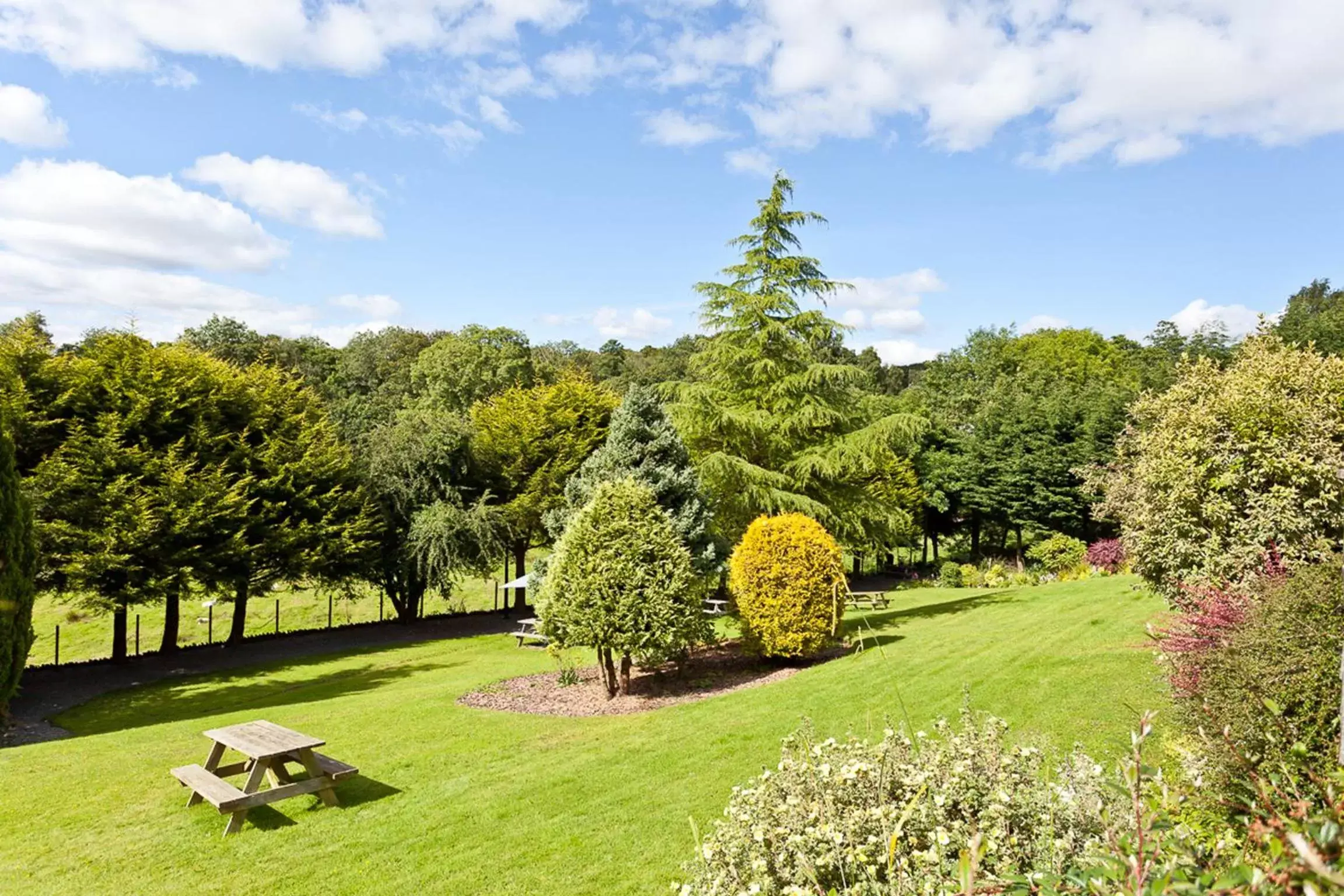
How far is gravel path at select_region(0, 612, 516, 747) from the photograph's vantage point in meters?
13.4

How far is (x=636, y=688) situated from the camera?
12.0 meters

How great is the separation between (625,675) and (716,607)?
6685 mm

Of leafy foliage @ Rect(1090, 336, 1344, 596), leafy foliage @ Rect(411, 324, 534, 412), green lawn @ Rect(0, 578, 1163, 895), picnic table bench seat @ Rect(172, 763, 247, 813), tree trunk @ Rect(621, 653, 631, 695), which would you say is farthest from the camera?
leafy foliage @ Rect(411, 324, 534, 412)

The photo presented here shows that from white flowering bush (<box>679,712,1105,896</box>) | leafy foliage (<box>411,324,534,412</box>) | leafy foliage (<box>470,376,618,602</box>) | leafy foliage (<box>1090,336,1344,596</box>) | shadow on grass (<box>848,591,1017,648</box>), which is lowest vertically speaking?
shadow on grass (<box>848,591,1017,648</box>)

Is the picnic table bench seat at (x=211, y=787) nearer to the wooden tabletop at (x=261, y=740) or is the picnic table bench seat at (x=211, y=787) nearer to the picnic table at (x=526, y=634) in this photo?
the wooden tabletop at (x=261, y=740)

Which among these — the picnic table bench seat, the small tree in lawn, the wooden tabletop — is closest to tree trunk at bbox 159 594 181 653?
the small tree in lawn

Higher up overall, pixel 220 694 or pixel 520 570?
pixel 520 570

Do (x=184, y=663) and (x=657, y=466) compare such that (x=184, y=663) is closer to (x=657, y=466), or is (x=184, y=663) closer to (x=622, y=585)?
(x=657, y=466)

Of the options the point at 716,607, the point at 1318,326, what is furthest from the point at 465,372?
the point at 1318,326

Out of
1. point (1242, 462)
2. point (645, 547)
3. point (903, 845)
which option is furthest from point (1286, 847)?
point (645, 547)

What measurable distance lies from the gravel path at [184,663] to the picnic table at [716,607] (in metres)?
6.67

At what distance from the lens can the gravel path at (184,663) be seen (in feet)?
43.9

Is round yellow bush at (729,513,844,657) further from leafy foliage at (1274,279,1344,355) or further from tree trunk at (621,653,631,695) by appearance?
leafy foliage at (1274,279,1344,355)

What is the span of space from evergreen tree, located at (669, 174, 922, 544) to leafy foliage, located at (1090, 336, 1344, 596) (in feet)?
24.1
